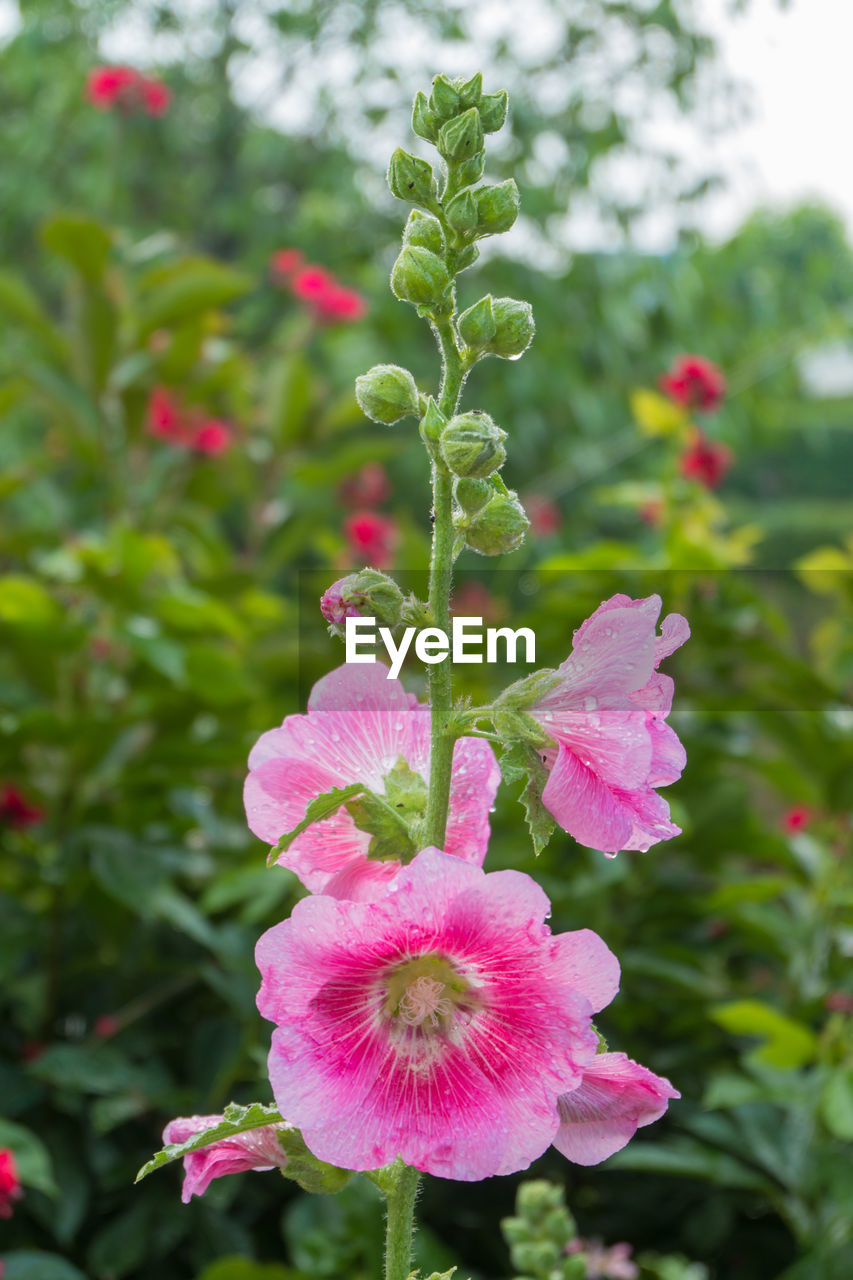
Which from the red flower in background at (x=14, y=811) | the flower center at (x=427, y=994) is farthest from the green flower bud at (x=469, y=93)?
the red flower in background at (x=14, y=811)

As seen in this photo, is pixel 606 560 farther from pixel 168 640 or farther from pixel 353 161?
pixel 353 161

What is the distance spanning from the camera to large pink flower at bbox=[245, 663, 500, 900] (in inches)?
24.6

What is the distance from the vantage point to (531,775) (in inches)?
23.6

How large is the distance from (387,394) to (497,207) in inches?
4.4

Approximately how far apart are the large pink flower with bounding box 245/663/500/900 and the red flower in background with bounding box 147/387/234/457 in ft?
6.11

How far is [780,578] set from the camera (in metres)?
8.14

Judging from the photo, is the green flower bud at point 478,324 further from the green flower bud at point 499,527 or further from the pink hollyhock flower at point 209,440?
the pink hollyhock flower at point 209,440

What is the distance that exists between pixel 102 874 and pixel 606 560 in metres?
0.92

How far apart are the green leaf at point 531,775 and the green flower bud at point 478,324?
0.21 m

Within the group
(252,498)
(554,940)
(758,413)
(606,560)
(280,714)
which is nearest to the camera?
(554,940)

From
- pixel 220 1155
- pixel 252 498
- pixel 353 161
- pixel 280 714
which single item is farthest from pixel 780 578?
pixel 220 1155

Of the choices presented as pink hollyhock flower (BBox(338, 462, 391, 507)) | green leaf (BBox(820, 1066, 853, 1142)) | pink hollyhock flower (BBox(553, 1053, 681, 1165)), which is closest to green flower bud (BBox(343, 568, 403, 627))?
pink hollyhock flower (BBox(553, 1053, 681, 1165))

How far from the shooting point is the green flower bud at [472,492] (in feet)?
1.95

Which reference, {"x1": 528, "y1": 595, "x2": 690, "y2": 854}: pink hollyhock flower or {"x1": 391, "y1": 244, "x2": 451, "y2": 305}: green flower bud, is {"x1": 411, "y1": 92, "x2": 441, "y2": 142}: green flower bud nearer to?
{"x1": 391, "y1": 244, "x2": 451, "y2": 305}: green flower bud
